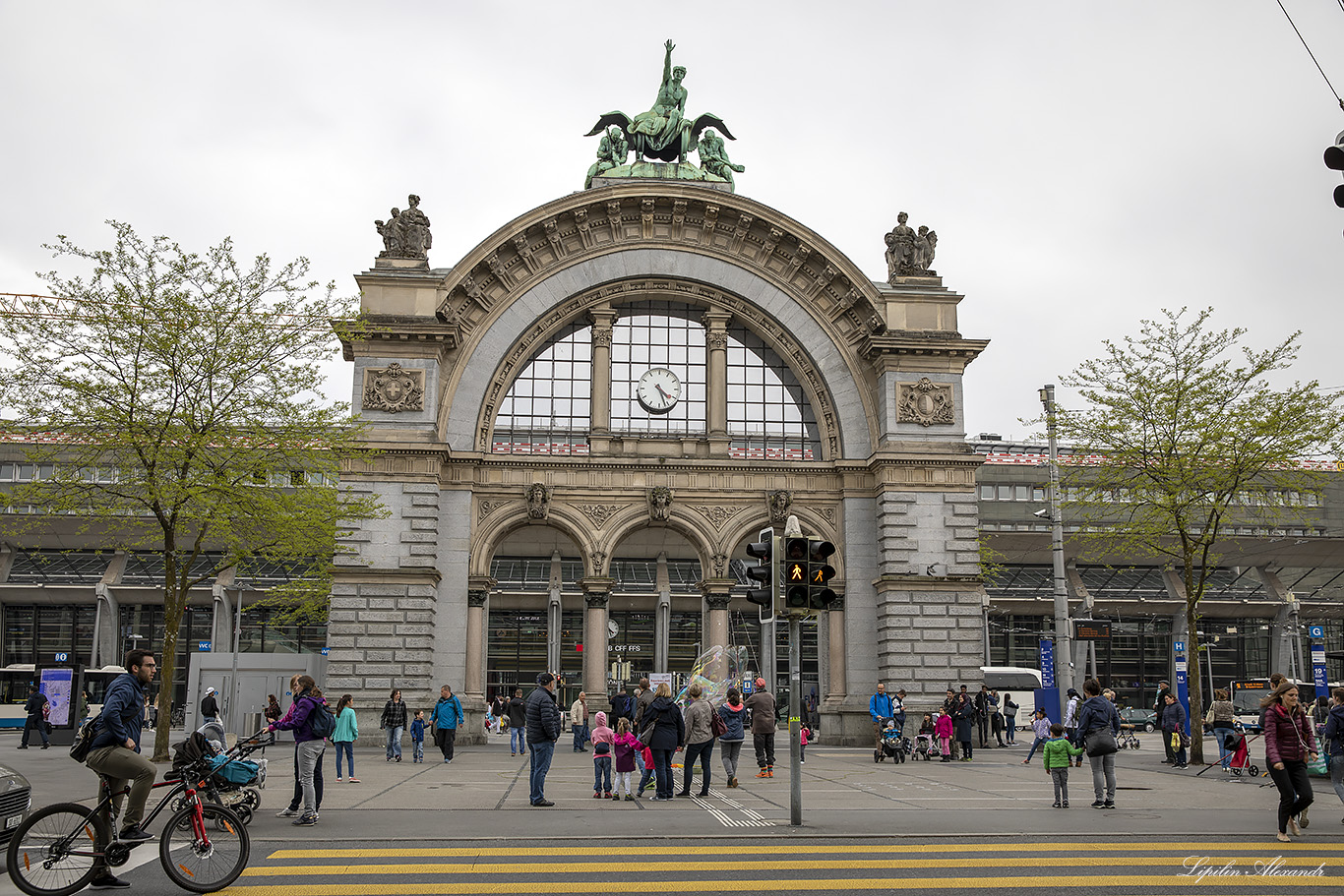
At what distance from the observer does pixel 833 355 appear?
42.4m

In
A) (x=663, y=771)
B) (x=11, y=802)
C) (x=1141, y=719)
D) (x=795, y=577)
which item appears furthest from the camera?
(x=1141, y=719)

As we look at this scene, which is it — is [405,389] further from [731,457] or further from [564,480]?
[731,457]

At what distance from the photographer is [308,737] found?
17.1 metres

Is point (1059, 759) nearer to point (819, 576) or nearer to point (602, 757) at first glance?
point (819, 576)

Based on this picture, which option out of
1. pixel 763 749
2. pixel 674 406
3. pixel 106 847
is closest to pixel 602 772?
pixel 763 749

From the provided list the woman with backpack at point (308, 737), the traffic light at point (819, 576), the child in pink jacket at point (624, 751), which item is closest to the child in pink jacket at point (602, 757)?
the child in pink jacket at point (624, 751)

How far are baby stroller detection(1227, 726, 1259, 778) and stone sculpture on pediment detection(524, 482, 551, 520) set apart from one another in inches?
856

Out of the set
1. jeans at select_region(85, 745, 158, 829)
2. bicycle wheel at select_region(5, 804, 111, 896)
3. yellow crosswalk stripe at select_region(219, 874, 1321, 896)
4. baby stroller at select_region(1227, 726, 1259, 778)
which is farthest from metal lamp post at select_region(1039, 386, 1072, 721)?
bicycle wheel at select_region(5, 804, 111, 896)

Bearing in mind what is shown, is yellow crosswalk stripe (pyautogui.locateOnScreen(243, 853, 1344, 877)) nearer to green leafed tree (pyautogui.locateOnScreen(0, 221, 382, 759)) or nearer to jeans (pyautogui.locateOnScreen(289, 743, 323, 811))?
jeans (pyautogui.locateOnScreen(289, 743, 323, 811))

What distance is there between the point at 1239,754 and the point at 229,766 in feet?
72.2

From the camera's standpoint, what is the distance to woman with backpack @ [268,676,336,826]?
663 inches

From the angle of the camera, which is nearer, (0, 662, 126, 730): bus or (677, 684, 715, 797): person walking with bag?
(677, 684, 715, 797): person walking with bag

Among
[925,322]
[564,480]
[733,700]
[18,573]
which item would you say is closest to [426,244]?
[564,480]

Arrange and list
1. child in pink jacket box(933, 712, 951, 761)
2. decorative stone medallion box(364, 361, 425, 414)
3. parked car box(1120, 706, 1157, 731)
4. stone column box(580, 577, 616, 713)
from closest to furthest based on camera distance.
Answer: child in pink jacket box(933, 712, 951, 761) < decorative stone medallion box(364, 361, 425, 414) < stone column box(580, 577, 616, 713) < parked car box(1120, 706, 1157, 731)
